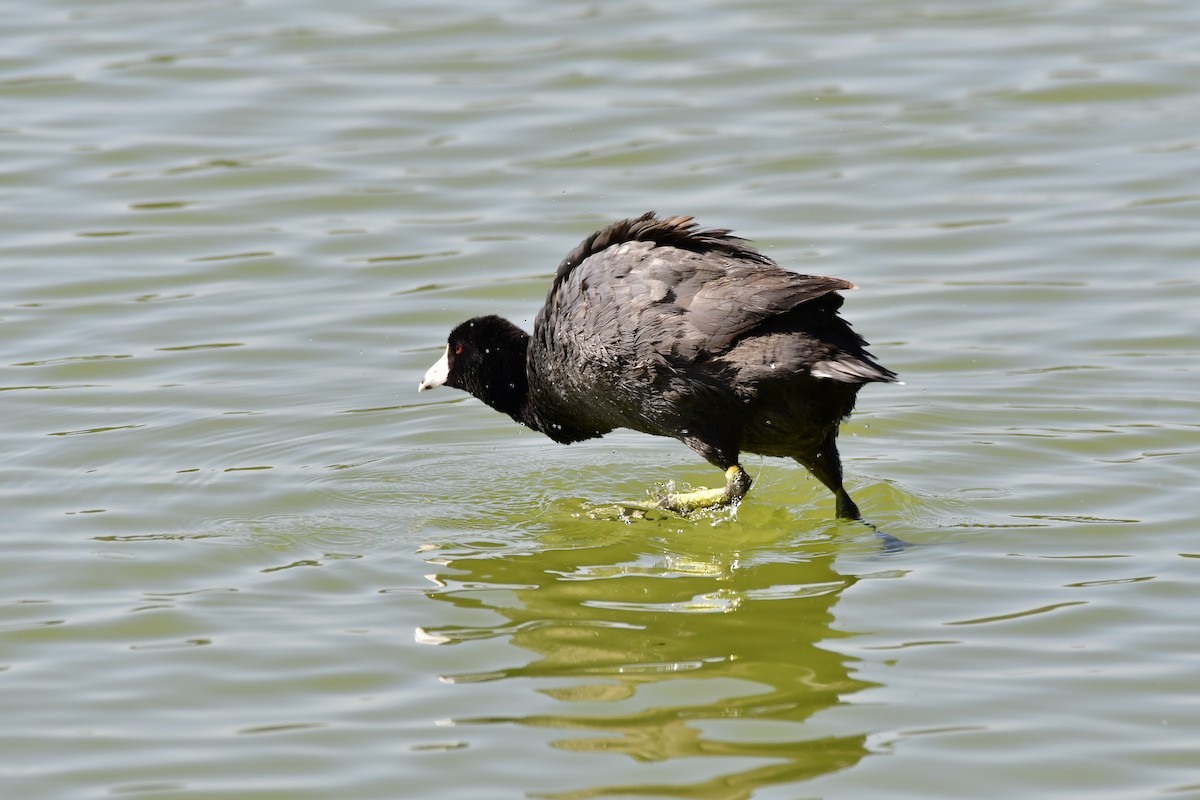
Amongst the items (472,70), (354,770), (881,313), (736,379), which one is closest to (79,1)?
(472,70)

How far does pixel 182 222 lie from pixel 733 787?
24.8 ft

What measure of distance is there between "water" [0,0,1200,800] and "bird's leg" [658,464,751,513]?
0.27ft

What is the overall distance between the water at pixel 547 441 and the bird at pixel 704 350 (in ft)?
1.33

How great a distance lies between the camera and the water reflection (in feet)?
15.3

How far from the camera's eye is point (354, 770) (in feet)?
15.4

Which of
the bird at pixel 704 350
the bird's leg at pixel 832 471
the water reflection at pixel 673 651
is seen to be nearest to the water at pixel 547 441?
the water reflection at pixel 673 651

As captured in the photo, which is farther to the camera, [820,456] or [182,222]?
[182,222]

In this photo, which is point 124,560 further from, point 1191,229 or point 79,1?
point 79,1

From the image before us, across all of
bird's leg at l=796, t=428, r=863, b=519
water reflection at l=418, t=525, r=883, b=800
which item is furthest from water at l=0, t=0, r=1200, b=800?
bird's leg at l=796, t=428, r=863, b=519

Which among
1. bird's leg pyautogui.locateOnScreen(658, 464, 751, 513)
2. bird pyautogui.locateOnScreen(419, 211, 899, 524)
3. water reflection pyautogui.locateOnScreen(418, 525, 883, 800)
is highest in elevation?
bird pyautogui.locateOnScreen(419, 211, 899, 524)

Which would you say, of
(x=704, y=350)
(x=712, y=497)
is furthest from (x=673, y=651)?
(x=712, y=497)

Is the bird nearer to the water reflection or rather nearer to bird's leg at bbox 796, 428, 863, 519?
bird's leg at bbox 796, 428, 863, 519

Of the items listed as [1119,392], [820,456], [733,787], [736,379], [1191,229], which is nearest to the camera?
[733,787]

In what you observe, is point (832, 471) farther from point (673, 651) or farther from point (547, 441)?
point (547, 441)
